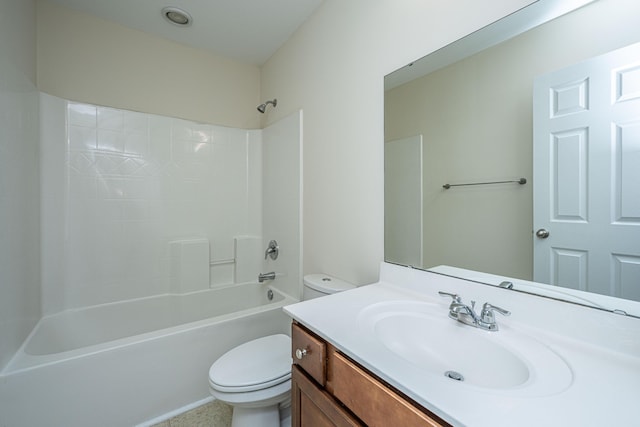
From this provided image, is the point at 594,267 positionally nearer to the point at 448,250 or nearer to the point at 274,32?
the point at 448,250

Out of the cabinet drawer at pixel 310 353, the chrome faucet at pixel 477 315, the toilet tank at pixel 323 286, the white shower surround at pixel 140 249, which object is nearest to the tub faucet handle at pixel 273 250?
the white shower surround at pixel 140 249

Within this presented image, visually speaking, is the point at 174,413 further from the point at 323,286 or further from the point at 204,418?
the point at 323,286

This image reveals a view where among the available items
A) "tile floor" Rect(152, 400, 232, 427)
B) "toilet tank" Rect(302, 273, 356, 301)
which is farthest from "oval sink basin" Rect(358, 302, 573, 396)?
"tile floor" Rect(152, 400, 232, 427)

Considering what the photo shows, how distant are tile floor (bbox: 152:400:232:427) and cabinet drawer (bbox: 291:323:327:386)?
97 centimetres

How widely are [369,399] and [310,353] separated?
0.26 meters

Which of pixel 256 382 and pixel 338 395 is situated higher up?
pixel 338 395

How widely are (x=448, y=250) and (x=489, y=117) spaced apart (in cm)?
54

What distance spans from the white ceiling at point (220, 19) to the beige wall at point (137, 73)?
0.10 m

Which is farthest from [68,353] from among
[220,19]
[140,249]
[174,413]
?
[220,19]

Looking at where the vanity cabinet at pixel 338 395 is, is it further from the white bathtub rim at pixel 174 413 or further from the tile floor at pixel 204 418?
the white bathtub rim at pixel 174 413

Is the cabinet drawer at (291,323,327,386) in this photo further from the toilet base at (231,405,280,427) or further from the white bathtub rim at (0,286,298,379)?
the white bathtub rim at (0,286,298,379)

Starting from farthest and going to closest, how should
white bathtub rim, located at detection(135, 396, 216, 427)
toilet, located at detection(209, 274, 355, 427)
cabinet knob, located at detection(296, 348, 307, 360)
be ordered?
white bathtub rim, located at detection(135, 396, 216, 427)
toilet, located at detection(209, 274, 355, 427)
cabinet knob, located at detection(296, 348, 307, 360)

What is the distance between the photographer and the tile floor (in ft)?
4.84

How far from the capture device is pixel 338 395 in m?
0.76
